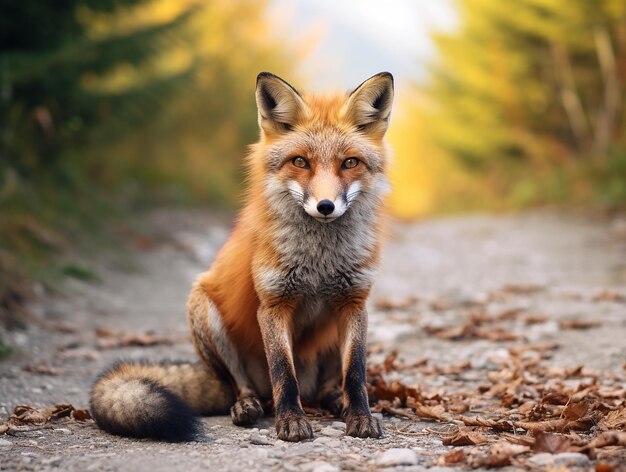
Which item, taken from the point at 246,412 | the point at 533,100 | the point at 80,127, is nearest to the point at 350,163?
the point at 246,412

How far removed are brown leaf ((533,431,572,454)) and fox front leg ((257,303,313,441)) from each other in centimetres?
98

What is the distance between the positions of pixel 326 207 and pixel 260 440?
1057mm

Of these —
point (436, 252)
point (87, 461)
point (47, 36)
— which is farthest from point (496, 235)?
point (87, 461)

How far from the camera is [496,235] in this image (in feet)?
42.0

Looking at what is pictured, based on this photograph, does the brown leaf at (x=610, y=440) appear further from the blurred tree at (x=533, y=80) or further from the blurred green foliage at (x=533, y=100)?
the blurred tree at (x=533, y=80)

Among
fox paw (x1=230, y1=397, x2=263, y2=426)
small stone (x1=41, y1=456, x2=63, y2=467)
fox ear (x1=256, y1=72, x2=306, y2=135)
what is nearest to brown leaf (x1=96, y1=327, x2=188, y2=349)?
fox paw (x1=230, y1=397, x2=263, y2=426)

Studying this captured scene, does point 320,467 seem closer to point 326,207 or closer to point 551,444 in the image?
point 551,444

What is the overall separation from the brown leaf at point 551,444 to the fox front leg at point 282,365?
0.98 metres

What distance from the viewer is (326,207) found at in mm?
3152

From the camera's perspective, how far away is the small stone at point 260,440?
121 inches

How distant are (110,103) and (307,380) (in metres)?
6.37

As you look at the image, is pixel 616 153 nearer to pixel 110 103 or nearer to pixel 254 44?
pixel 254 44

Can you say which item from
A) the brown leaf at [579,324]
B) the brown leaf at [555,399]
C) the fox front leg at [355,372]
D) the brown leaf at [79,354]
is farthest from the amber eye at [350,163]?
the brown leaf at [579,324]

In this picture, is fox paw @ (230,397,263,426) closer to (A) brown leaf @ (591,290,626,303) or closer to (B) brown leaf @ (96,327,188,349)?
(B) brown leaf @ (96,327,188,349)
